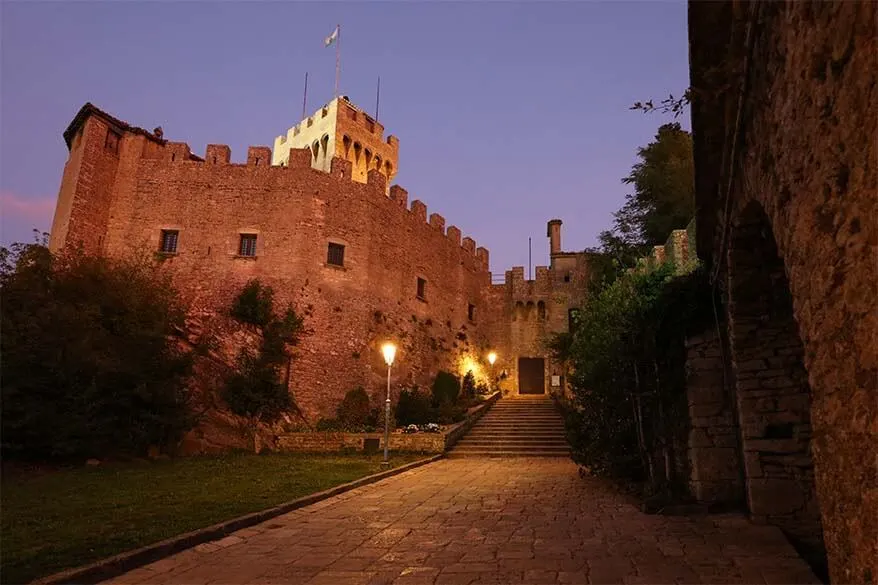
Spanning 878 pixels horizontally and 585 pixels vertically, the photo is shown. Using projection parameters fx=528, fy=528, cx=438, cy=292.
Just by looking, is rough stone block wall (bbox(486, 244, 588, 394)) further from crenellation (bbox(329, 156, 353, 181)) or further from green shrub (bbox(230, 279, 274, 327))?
green shrub (bbox(230, 279, 274, 327))

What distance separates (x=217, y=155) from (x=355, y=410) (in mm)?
11594

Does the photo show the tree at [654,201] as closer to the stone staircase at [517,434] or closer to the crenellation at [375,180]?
the stone staircase at [517,434]

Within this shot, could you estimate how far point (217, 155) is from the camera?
21219 mm

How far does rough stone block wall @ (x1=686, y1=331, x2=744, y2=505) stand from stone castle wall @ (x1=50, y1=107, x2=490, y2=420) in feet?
47.2

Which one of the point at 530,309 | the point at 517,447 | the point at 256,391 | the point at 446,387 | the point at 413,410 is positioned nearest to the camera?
the point at 517,447

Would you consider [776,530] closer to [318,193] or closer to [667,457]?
[667,457]

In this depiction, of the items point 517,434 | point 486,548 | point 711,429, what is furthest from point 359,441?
point 486,548

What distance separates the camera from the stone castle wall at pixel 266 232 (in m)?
19.4

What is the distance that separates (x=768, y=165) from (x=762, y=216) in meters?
1.70

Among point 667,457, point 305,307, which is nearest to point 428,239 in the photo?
point 305,307

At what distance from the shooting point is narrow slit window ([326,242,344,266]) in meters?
21.1

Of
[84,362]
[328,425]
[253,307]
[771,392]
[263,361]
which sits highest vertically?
[253,307]

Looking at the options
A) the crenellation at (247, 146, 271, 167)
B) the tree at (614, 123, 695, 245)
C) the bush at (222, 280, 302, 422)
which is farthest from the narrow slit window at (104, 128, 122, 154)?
the tree at (614, 123, 695, 245)

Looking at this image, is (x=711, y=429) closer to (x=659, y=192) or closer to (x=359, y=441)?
(x=359, y=441)
